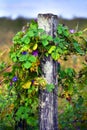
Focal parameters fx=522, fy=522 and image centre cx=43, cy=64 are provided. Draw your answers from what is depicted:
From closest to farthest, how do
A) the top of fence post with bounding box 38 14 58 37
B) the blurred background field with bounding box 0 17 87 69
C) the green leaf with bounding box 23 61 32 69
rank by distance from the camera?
the green leaf with bounding box 23 61 32 69, the top of fence post with bounding box 38 14 58 37, the blurred background field with bounding box 0 17 87 69

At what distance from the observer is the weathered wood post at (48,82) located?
16.1ft

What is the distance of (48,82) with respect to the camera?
493 centimetres

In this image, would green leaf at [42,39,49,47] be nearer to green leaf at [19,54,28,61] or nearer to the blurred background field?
green leaf at [19,54,28,61]

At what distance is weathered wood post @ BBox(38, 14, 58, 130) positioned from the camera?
4.92 meters

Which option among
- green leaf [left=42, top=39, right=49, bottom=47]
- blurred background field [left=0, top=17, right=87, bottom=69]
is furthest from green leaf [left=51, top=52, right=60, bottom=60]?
blurred background field [left=0, top=17, right=87, bottom=69]

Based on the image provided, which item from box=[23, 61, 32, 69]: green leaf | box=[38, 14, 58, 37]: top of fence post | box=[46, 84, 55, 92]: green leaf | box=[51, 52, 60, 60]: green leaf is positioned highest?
box=[38, 14, 58, 37]: top of fence post

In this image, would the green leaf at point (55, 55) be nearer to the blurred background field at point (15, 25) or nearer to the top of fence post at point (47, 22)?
the top of fence post at point (47, 22)

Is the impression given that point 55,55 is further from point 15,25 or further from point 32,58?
point 15,25

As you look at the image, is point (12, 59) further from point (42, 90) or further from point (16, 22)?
point (16, 22)

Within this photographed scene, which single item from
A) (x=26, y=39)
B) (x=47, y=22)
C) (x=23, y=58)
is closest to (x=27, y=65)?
(x=23, y=58)

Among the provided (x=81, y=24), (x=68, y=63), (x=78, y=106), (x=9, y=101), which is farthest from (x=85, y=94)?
(x=81, y=24)

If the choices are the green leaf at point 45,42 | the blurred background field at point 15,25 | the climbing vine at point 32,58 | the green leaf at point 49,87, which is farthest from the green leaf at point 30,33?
the blurred background field at point 15,25

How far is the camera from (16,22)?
15.1 meters

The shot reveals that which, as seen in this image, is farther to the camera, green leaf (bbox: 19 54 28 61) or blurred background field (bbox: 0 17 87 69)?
blurred background field (bbox: 0 17 87 69)
